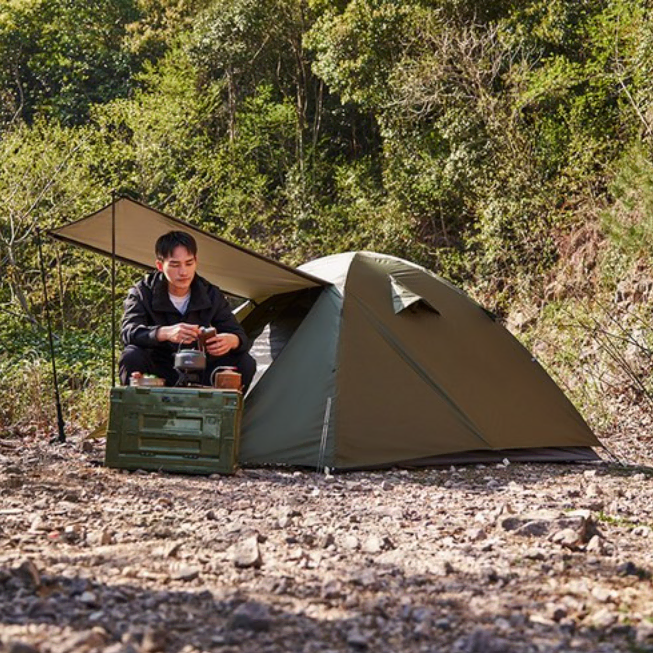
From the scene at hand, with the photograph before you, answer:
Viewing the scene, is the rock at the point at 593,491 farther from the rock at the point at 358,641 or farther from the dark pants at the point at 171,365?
the rock at the point at 358,641

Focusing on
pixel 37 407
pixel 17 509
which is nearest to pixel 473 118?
pixel 37 407

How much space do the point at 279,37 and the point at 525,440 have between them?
1629cm

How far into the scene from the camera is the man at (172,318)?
18.8ft

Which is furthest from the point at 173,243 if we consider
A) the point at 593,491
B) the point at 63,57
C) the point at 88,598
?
the point at 63,57

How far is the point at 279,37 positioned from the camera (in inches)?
831

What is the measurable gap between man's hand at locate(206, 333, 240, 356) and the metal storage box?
36 centimetres

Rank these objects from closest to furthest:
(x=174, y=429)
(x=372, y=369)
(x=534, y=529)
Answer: (x=534, y=529) < (x=174, y=429) < (x=372, y=369)

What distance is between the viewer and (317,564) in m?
3.23

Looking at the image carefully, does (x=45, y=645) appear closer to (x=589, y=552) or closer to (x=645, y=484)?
(x=589, y=552)

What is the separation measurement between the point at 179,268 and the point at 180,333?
0.42 m

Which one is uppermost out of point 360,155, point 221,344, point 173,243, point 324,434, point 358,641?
point 360,155

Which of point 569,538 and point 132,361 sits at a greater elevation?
point 132,361

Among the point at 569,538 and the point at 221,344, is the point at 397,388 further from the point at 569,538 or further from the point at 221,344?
the point at 569,538

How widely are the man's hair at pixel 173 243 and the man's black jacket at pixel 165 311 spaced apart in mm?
185
